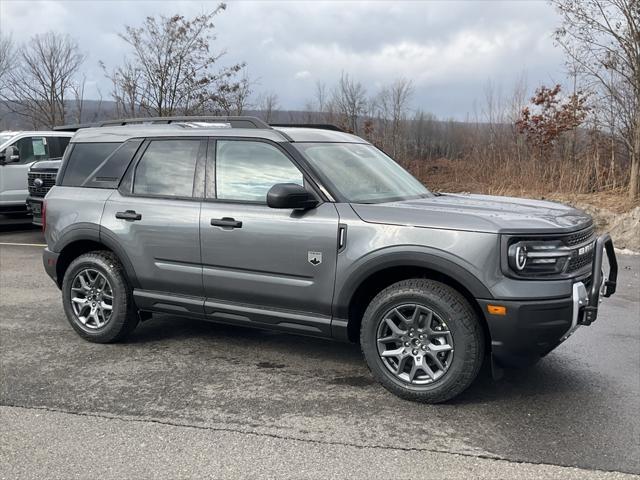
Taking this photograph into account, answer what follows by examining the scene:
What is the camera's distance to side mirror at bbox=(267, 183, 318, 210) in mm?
4074

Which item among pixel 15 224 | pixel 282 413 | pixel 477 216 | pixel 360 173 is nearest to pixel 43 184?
pixel 15 224

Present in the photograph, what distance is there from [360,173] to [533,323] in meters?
1.77

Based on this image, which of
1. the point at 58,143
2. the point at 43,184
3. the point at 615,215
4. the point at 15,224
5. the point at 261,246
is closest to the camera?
the point at 261,246

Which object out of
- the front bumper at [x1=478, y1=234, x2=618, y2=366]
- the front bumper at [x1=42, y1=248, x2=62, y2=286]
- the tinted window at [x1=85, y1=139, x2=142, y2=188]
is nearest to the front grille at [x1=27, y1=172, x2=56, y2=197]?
the front bumper at [x1=42, y1=248, x2=62, y2=286]

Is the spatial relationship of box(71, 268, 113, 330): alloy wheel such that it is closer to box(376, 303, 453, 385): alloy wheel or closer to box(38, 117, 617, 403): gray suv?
box(38, 117, 617, 403): gray suv

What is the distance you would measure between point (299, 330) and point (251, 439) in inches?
40.7

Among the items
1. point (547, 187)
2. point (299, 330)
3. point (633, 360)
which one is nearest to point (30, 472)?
point (299, 330)

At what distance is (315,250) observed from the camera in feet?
13.6

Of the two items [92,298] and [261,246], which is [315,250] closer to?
[261,246]

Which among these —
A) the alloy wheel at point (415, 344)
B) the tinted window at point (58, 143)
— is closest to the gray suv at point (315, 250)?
the alloy wheel at point (415, 344)

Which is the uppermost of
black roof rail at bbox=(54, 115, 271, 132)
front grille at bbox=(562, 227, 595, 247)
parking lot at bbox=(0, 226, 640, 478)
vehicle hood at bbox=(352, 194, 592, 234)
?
black roof rail at bbox=(54, 115, 271, 132)

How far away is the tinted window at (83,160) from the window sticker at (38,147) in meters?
9.20

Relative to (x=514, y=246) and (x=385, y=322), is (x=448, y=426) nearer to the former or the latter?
(x=385, y=322)

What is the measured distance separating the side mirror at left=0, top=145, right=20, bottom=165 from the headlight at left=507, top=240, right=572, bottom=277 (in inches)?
494
